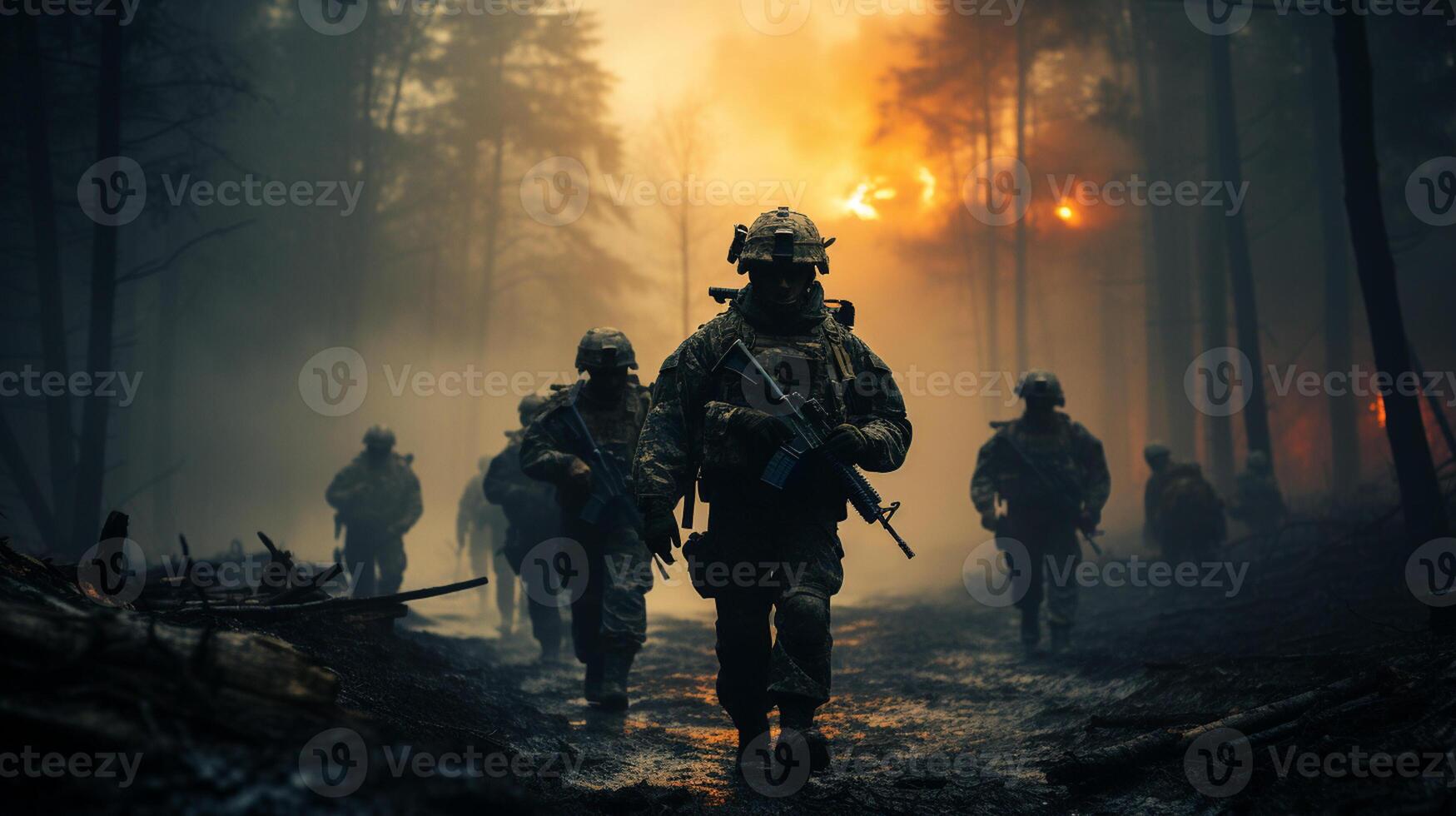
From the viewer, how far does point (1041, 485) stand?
9.34m

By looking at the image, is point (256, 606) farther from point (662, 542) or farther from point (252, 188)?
point (252, 188)

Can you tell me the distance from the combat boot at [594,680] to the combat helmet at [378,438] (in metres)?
6.37

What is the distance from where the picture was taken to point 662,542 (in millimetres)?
4801

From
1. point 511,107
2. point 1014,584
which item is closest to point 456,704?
point 1014,584

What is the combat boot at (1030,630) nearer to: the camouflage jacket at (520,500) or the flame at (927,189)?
the camouflage jacket at (520,500)

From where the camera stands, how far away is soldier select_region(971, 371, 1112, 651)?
929 centimetres

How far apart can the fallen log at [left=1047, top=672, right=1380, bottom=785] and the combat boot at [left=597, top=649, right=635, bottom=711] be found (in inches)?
127

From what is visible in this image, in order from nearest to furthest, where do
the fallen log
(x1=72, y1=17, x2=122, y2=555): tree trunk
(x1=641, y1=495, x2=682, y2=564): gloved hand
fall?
1. the fallen log
2. (x1=641, y1=495, x2=682, y2=564): gloved hand
3. (x1=72, y1=17, x2=122, y2=555): tree trunk

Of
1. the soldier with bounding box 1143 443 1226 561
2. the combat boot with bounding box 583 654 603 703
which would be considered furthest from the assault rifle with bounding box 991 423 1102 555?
the combat boot with bounding box 583 654 603 703

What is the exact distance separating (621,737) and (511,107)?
25.4 meters

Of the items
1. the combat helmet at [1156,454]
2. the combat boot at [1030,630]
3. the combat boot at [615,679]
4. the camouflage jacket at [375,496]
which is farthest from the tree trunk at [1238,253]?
the camouflage jacket at [375,496]

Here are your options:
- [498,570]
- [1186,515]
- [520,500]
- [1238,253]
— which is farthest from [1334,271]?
[520,500]

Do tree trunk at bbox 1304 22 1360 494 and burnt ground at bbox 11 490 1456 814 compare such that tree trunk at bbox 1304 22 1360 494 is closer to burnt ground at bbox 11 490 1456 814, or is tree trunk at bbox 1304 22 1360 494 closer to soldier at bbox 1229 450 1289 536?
soldier at bbox 1229 450 1289 536

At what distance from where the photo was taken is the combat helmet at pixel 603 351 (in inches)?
294
